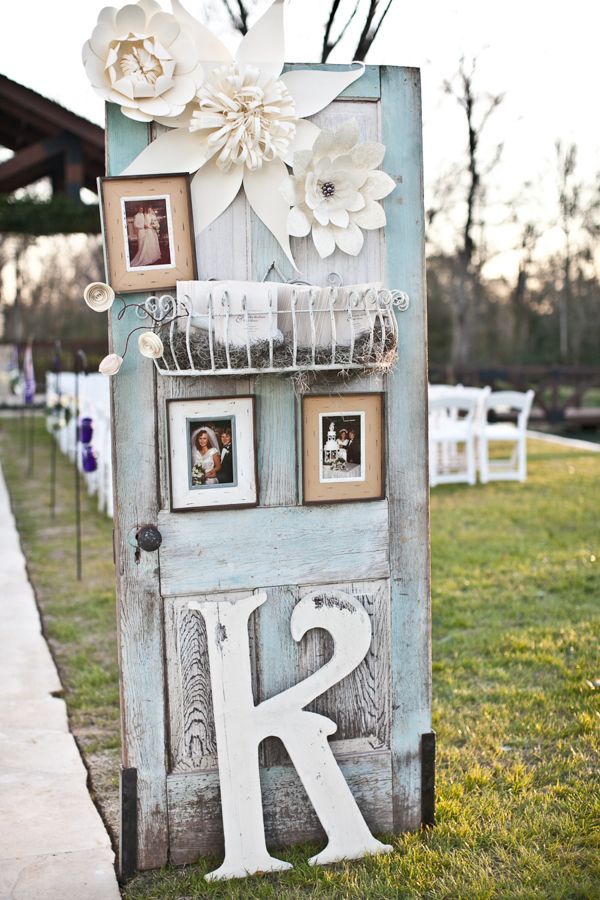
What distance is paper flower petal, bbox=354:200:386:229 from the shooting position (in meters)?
2.42

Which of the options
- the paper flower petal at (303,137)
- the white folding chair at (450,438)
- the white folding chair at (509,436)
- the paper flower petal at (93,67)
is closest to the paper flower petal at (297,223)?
the paper flower petal at (303,137)

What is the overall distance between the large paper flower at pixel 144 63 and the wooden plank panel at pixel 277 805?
1.84 m

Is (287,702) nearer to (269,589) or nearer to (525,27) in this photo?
(269,589)

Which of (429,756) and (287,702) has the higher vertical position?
(287,702)

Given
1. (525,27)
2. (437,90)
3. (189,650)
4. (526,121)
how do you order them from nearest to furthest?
1. (189,650)
2. (525,27)
3. (437,90)
4. (526,121)

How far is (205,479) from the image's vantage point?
2.45 metres

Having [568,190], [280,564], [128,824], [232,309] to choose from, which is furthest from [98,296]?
[568,190]

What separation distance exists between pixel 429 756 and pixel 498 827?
0.31 metres

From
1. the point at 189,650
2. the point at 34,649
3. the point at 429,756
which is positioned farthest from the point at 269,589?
the point at 34,649

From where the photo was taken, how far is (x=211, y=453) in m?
2.44

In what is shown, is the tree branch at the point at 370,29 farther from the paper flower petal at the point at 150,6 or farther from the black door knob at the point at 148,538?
the black door knob at the point at 148,538

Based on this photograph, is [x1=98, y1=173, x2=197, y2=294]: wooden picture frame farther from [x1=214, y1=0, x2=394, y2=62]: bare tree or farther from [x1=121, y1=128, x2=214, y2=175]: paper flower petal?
[x1=214, y1=0, x2=394, y2=62]: bare tree

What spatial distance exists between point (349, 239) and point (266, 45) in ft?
1.78

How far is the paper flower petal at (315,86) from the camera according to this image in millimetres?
2359
